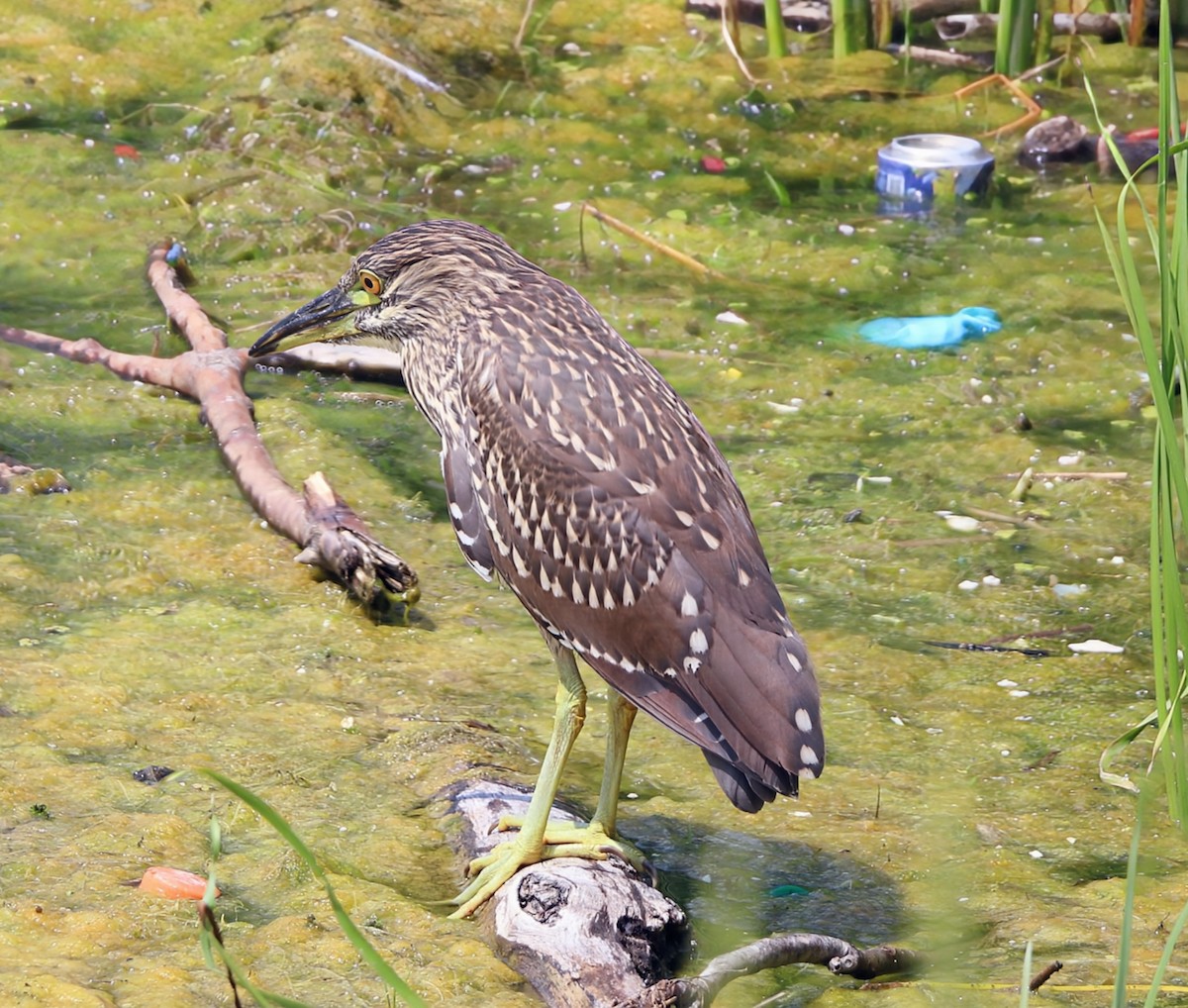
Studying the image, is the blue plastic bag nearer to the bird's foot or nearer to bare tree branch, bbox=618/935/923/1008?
the bird's foot

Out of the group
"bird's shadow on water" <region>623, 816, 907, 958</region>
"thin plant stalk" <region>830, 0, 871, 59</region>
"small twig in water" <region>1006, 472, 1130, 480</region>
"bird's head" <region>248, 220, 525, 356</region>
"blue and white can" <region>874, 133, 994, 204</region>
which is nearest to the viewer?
"bird's shadow on water" <region>623, 816, 907, 958</region>

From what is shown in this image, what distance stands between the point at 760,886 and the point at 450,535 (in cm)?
228

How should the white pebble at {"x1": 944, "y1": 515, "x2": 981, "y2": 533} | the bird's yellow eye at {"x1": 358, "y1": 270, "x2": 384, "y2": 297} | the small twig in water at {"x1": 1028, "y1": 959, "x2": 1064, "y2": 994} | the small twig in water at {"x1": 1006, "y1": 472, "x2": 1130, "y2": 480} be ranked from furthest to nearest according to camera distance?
the small twig in water at {"x1": 1006, "y1": 472, "x2": 1130, "y2": 480} → the white pebble at {"x1": 944, "y1": 515, "x2": 981, "y2": 533} → the bird's yellow eye at {"x1": 358, "y1": 270, "x2": 384, "y2": 297} → the small twig in water at {"x1": 1028, "y1": 959, "x2": 1064, "y2": 994}

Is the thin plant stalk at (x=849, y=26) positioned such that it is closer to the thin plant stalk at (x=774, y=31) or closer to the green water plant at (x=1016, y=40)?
the thin plant stalk at (x=774, y=31)

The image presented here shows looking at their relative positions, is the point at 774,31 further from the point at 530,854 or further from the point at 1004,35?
the point at 530,854

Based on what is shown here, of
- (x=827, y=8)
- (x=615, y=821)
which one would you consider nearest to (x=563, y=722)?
(x=615, y=821)

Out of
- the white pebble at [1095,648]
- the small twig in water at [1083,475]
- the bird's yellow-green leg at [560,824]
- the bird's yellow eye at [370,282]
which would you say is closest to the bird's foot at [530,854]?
the bird's yellow-green leg at [560,824]

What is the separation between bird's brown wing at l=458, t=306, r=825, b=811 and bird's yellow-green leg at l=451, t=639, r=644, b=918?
0.60 ft

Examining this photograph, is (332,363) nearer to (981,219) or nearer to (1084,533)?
(1084,533)

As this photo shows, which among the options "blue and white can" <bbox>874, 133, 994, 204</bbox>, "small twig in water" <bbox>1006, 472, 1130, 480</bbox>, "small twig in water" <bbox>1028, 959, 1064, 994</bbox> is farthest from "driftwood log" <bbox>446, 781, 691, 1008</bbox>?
"blue and white can" <bbox>874, 133, 994, 204</bbox>

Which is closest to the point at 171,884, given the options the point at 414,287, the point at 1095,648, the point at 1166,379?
the point at 414,287

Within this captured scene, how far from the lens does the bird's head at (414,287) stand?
13.6ft

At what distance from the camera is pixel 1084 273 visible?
25.6ft

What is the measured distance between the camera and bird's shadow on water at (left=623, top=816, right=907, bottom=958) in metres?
3.66
